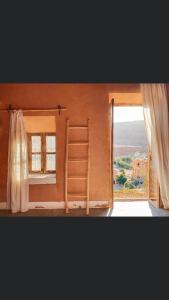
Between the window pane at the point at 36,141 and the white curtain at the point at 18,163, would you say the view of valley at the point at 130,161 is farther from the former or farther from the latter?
the white curtain at the point at 18,163

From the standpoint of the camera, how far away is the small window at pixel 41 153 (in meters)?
5.84

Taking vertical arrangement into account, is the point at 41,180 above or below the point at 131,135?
Answer: below

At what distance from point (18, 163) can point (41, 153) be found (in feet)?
2.80

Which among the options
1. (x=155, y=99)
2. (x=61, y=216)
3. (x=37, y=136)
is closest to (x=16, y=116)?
(x=37, y=136)

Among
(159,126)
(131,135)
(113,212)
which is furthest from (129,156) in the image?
(113,212)

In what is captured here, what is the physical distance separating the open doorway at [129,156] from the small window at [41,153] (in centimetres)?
131

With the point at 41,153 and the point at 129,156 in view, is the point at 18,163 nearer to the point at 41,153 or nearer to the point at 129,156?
the point at 41,153

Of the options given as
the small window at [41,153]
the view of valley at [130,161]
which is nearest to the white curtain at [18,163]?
the small window at [41,153]

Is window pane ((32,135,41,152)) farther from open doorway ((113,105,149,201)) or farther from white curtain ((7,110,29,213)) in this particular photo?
open doorway ((113,105,149,201))

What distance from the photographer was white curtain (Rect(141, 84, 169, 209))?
16.1 ft

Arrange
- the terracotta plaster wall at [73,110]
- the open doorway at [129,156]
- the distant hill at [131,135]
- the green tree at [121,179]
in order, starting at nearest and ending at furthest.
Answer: the terracotta plaster wall at [73,110] → the open doorway at [129,156] → the green tree at [121,179] → the distant hill at [131,135]

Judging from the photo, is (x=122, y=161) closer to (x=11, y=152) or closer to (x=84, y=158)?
(x=84, y=158)

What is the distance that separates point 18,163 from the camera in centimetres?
504

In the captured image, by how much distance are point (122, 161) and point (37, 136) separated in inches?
91.6
